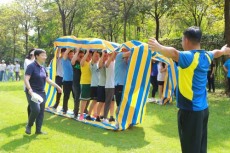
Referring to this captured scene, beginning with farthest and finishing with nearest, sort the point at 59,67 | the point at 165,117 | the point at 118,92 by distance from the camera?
the point at 59,67
the point at 165,117
the point at 118,92

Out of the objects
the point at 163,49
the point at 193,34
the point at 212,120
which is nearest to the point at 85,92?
the point at 212,120

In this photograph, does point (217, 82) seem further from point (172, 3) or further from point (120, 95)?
point (120, 95)

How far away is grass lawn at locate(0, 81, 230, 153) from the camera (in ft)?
19.8

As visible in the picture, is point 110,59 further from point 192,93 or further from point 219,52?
point 192,93

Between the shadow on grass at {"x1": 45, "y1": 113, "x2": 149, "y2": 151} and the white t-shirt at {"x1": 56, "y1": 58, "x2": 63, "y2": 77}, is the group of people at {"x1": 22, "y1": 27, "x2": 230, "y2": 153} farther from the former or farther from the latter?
the shadow on grass at {"x1": 45, "y1": 113, "x2": 149, "y2": 151}

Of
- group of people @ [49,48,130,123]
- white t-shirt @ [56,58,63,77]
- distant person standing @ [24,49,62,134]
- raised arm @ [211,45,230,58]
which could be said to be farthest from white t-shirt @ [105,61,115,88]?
raised arm @ [211,45,230,58]

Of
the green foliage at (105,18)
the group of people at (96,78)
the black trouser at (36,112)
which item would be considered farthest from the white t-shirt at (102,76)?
the green foliage at (105,18)

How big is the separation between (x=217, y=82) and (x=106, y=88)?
11163mm

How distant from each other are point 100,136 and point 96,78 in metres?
1.74

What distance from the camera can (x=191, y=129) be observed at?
368 centimetres

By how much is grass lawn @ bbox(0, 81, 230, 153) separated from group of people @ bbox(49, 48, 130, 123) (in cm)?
65

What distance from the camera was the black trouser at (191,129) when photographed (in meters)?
3.68

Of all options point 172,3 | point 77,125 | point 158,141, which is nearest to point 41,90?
point 77,125

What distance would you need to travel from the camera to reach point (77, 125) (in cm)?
793
